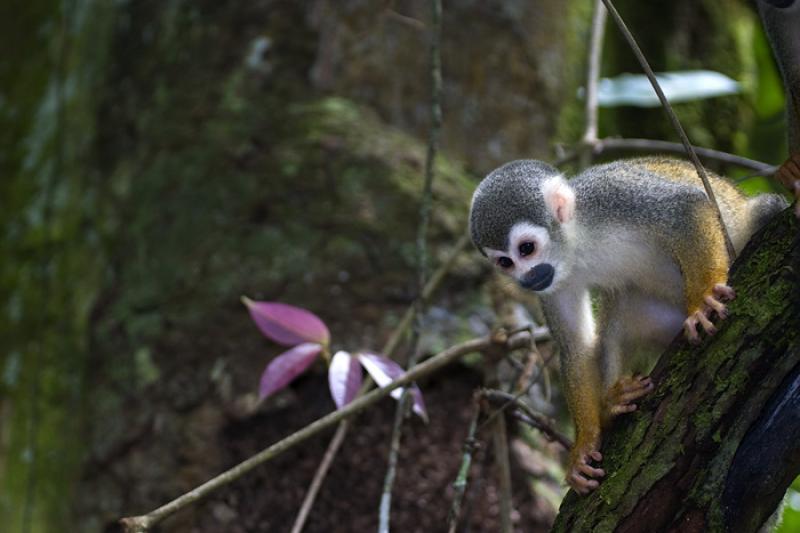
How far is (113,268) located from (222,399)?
815mm

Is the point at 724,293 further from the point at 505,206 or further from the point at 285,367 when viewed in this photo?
the point at 285,367

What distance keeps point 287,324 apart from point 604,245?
0.78m

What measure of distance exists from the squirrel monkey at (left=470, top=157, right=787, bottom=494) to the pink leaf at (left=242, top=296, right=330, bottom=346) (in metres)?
0.44

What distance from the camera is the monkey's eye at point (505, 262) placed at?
220 cm

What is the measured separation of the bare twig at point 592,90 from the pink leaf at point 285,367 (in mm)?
1102

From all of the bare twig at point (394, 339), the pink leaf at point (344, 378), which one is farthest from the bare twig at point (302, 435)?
the bare twig at point (394, 339)

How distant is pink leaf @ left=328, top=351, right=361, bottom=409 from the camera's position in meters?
2.18

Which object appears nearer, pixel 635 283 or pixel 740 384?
pixel 740 384

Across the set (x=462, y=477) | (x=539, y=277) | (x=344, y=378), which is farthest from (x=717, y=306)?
(x=344, y=378)

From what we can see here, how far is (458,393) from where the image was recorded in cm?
276

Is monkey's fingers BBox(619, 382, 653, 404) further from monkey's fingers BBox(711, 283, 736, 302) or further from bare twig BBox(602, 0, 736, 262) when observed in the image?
bare twig BBox(602, 0, 736, 262)

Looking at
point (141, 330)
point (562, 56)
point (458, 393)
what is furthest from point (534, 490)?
point (562, 56)

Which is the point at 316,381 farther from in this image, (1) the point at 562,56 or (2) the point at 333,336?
(1) the point at 562,56

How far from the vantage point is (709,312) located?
171cm
